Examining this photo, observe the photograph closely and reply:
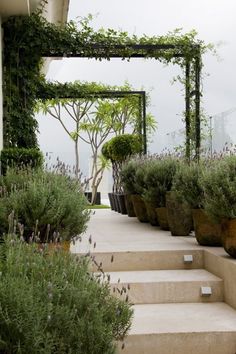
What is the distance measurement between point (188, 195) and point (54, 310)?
3.59 m

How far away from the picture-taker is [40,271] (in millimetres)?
2520

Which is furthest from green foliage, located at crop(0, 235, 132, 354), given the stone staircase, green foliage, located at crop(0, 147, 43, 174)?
green foliage, located at crop(0, 147, 43, 174)

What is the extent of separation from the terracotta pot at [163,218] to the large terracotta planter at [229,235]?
2.42 meters

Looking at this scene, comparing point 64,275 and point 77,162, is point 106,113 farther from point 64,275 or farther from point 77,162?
point 64,275

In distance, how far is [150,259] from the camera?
5047 mm

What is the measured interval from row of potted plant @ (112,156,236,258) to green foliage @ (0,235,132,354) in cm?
209

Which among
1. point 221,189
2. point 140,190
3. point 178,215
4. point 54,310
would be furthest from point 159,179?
point 54,310

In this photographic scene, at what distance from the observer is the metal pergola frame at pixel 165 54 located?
9664 mm

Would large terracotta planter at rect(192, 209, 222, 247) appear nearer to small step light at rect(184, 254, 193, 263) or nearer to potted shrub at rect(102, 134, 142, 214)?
small step light at rect(184, 254, 193, 263)

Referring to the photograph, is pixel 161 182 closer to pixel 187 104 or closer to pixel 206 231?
pixel 206 231

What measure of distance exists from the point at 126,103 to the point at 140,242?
10674mm

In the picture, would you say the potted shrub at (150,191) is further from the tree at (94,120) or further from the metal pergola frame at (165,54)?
the tree at (94,120)

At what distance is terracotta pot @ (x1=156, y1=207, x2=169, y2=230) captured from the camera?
7054 millimetres

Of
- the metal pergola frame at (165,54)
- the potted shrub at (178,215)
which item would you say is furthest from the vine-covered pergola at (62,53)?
the potted shrub at (178,215)
